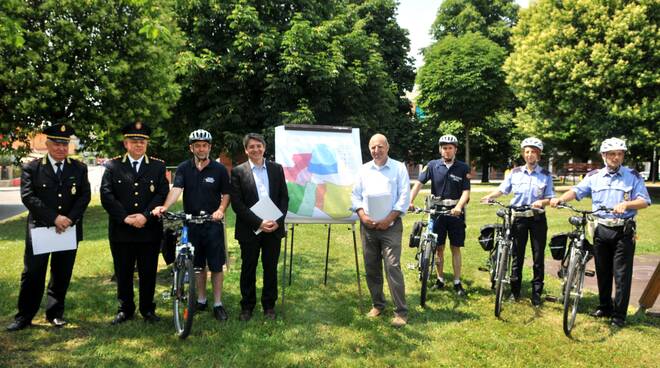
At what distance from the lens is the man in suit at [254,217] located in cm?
Answer: 582

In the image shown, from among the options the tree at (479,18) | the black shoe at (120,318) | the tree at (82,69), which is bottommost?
the black shoe at (120,318)

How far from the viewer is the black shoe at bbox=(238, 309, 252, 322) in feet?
19.4

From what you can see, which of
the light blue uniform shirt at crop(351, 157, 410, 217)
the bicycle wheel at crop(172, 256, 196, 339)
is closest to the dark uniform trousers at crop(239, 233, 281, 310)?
the bicycle wheel at crop(172, 256, 196, 339)

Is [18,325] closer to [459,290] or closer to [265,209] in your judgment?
[265,209]

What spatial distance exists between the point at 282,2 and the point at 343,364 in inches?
783

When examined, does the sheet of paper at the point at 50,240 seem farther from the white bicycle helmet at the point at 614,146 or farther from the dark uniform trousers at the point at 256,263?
the white bicycle helmet at the point at 614,146

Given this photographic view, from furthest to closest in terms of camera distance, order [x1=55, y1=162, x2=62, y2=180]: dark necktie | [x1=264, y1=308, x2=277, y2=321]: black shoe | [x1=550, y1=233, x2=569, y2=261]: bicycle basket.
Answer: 1. [x1=550, y1=233, x2=569, y2=261]: bicycle basket
2. [x1=264, y1=308, x2=277, y2=321]: black shoe
3. [x1=55, y1=162, x2=62, y2=180]: dark necktie

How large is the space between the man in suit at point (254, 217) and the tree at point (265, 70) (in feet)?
44.1

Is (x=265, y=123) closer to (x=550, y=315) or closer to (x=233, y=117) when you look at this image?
(x=233, y=117)

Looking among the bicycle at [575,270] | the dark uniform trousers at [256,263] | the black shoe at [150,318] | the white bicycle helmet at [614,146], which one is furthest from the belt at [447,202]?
the black shoe at [150,318]

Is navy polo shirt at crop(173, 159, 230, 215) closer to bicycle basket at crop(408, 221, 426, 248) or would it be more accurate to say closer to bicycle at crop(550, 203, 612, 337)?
bicycle basket at crop(408, 221, 426, 248)

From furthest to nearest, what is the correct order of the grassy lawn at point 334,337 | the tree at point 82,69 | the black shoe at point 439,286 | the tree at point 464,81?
the tree at point 464,81 < the tree at point 82,69 < the black shoe at point 439,286 < the grassy lawn at point 334,337

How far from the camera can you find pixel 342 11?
2606cm

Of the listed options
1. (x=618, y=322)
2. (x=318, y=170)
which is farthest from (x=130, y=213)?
(x=618, y=322)
